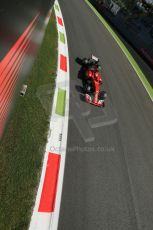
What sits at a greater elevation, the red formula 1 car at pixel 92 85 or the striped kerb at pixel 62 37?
the red formula 1 car at pixel 92 85

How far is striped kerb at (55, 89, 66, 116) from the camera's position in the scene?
8641 millimetres

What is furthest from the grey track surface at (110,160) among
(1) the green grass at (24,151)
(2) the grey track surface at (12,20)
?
(2) the grey track surface at (12,20)

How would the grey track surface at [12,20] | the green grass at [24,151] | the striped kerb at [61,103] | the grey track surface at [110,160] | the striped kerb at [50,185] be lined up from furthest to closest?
1. the striped kerb at [61,103]
2. the grey track surface at [110,160]
3. the striped kerb at [50,185]
4. the green grass at [24,151]
5. the grey track surface at [12,20]

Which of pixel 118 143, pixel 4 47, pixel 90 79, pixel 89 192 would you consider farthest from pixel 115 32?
pixel 4 47

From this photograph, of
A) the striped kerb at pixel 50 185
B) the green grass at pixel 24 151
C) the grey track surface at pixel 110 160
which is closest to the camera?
the green grass at pixel 24 151

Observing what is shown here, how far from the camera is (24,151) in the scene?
650 cm

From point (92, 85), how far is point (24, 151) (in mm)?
4498

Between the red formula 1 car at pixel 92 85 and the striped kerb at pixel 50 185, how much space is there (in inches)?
122

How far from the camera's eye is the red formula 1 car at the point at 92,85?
981cm

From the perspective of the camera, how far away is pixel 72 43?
13.5m

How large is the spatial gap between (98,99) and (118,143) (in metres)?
1.94

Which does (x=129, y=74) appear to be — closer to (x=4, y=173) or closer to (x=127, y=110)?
(x=127, y=110)

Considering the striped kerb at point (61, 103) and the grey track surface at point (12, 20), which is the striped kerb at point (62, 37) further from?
the grey track surface at point (12, 20)

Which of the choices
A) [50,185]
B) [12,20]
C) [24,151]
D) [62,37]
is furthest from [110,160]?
[62,37]
